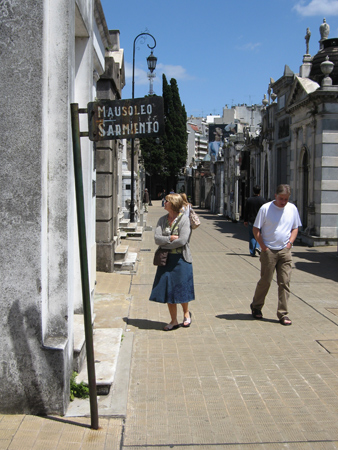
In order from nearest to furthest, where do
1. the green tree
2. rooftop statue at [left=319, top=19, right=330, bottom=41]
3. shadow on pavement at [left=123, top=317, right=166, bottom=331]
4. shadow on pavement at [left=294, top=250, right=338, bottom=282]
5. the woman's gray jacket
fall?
the woman's gray jacket, shadow on pavement at [left=123, top=317, right=166, bottom=331], shadow on pavement at [left=294, top=250, right=338, bottom=282], rooftop statue at [left=319, top=19, right=330, bottom=41], the green tree

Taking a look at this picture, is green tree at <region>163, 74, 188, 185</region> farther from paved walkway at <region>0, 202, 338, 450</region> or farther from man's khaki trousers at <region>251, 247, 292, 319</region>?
man's khaki trousers at <region>251, 247, 292, 319</region>

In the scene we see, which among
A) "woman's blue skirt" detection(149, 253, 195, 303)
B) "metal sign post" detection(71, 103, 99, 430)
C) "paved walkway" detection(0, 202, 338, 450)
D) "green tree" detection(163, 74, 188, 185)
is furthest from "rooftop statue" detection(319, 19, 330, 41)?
"green tree" detection(163, 74, 188, 185)

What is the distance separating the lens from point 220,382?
5258 mm

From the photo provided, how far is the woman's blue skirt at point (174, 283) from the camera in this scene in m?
6.90

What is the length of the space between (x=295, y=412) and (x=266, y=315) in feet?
11.0

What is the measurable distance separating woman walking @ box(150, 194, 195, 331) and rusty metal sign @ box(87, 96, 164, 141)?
2770 mm

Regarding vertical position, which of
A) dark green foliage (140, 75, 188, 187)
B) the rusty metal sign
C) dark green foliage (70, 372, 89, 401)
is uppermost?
dark green foliage (140, 75, 188, 187)

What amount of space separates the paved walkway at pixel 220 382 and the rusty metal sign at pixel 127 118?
2285 mm

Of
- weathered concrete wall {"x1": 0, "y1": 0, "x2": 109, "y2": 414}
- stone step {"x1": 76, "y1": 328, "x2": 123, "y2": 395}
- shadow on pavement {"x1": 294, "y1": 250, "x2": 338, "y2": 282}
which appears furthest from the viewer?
shadow on pavement {"x1": 294, "y1": 250, "x2": 338, "y2": 282}

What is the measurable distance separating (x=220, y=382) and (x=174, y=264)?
2.02 meters

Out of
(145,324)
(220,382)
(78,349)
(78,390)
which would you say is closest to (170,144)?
(145,324)

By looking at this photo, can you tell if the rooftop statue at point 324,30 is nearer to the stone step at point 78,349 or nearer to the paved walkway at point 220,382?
the paved walkway at point 220,382

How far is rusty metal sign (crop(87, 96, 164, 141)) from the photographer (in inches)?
161

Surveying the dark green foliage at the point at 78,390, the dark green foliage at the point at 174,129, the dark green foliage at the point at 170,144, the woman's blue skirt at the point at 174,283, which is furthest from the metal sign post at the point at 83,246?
the dark green foliage at the point at 174,129
